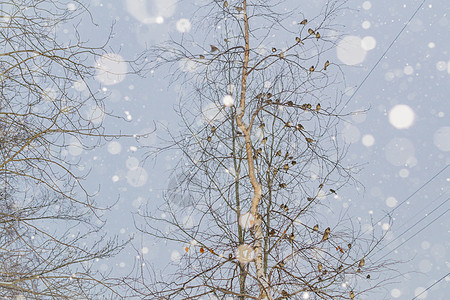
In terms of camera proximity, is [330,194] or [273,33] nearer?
[330,194]

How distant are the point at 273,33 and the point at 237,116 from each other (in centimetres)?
93

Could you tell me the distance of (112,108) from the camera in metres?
3.90

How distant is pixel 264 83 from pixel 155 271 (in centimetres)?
225

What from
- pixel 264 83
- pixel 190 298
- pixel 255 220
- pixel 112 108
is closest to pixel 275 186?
pixel 255 220

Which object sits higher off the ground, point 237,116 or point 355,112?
point 237,116

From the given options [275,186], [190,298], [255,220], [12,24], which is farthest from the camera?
[275,186]

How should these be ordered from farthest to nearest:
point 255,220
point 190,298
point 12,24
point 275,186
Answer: point 275,186 → point 255,220 → point 190,298 → point 12,24

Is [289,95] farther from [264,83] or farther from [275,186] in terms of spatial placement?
[275,186]

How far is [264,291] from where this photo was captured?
378 centimetres

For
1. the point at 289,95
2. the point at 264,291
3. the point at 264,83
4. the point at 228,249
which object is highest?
the point at 264,83

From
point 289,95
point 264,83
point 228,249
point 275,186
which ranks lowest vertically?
point 228,249

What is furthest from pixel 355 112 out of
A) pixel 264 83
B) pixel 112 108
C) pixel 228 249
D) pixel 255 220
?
pixel 112 108

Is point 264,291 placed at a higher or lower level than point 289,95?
lower

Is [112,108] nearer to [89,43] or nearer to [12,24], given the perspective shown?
[89,43]
